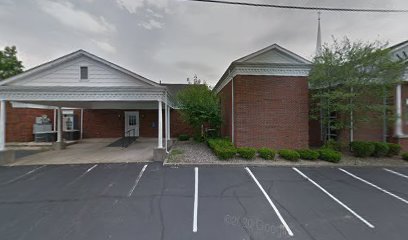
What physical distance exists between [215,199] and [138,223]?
206 centimetres

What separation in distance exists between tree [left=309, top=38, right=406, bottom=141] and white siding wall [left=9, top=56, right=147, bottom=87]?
30.5 ft

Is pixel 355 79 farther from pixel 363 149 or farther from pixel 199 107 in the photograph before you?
pixel 199 107

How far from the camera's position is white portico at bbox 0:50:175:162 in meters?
8.91

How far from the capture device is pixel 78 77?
9.46 metres

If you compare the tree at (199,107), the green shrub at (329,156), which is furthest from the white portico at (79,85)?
the green shrub at (329,156)

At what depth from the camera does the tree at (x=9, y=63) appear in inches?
934

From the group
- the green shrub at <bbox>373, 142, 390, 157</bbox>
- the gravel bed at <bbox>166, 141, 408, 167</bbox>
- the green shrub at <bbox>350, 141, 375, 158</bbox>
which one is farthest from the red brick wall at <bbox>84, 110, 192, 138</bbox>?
the green shrub at <bbox>373, 142, 390, 157</bbox>

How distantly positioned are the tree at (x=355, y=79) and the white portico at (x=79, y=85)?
8257 mm

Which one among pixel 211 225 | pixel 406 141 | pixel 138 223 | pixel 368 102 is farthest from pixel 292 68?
pixel 138 223

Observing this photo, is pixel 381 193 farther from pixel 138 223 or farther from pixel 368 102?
pixel 138 223

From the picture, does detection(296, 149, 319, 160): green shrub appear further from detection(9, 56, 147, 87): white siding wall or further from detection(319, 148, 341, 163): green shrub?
detection(9, 56, 147, 87): white siding wall

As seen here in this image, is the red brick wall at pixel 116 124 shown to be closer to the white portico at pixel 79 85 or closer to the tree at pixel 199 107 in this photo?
the tree at pixel 199 107

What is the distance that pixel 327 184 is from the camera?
622 centimetres

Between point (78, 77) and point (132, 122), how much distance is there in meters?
9.25
